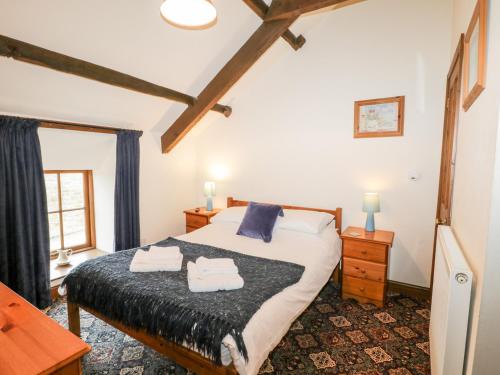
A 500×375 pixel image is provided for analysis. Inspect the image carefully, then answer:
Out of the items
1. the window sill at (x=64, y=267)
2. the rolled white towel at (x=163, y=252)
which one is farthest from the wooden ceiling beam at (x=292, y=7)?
the window sill at (x=64, y=267)

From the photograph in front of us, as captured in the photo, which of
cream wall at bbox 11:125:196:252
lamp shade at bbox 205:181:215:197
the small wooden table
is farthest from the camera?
lamp shade at bbox 205:181:215:197

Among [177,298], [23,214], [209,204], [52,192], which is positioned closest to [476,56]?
[177,298]

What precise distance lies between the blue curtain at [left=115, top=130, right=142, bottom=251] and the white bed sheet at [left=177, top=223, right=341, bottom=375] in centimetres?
94

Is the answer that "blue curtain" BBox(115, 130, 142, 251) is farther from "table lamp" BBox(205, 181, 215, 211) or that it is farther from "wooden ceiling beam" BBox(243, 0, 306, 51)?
"wooden ceiling beam" BBox(243, 0, 306, 51)

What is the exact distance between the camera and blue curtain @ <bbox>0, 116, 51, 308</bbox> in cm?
235

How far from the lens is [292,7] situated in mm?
2404

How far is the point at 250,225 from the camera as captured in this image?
9.66 feet

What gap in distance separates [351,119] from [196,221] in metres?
2.41

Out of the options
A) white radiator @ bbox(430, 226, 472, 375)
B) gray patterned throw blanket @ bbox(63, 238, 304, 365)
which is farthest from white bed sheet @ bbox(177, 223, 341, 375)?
white radiator @ bbox(430, 226, 472, 375)

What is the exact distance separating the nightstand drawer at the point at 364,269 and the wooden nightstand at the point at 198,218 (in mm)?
1895

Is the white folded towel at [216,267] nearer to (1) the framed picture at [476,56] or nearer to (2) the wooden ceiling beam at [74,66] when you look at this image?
(1) the framed picture at [476,56]

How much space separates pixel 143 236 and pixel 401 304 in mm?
3154

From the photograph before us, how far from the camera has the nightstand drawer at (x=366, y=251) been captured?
254cm

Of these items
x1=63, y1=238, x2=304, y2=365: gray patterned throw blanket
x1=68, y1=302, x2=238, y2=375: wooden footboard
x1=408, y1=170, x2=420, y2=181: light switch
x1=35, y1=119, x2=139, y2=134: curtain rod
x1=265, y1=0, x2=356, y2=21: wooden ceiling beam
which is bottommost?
x1=68, y1=302, x2=238, y2=375: wooden footboard
